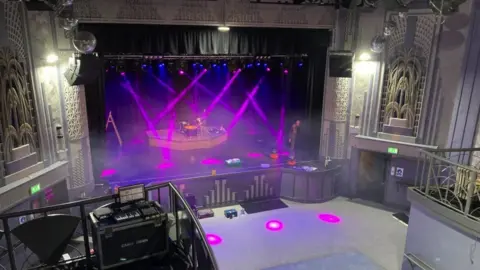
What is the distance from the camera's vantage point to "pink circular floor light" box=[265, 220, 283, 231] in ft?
26.6

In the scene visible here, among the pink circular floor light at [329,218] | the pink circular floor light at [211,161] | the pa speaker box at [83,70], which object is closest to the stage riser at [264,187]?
the pink circular floor light at [329,218]

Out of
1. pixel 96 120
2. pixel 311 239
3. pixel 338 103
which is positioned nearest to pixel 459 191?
pixel 311 239

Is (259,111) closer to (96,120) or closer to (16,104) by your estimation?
(96,120)

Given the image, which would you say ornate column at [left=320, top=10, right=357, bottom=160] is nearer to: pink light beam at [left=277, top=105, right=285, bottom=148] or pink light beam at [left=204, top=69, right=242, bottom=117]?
pink light beam at [left=277, top=105, right=285, bottom=148]

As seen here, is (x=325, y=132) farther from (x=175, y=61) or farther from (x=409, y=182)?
(x=175, y=61)

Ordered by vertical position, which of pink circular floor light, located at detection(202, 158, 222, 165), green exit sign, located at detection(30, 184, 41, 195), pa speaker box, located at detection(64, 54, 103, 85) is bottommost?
pink circular floor light, located at detection(202, 158, 222, 165)

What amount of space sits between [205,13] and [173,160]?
4008 millimetres

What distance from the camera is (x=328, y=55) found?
9.46m

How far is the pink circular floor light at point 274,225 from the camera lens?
8.10 m

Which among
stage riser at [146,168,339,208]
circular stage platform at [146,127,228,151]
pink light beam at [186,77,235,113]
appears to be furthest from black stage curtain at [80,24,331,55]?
pink light beam at [186,77,235,113]

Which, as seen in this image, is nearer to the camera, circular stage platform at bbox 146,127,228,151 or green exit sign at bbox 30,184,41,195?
green exit sign at bbox 30,184,41,195

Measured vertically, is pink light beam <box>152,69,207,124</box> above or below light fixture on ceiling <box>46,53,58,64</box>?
below

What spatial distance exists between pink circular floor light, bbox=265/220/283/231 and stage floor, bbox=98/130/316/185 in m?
1.58

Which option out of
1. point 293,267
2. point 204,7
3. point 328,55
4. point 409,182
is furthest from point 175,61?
point 409,182
